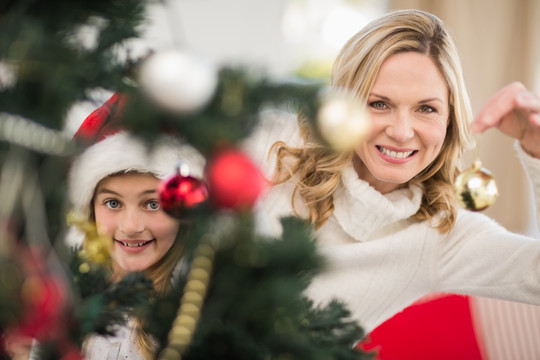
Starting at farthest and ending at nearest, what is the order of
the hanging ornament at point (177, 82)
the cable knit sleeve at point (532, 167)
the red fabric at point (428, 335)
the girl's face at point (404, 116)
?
1. the red fabric at point (428, 335)
2. the girl's face at point (404, 116)
3. the cable knit sleeve at point (532, 167)
4. the hanging ornament at point (177, 82)

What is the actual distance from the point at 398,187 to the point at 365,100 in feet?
0.73

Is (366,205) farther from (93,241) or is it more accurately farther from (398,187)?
(93,241)

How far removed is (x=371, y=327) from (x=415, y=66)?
0.55m

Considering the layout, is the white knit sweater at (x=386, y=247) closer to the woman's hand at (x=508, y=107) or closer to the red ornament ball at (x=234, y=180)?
the woman's hand at (x=508, y=107)

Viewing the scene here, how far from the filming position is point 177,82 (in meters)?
0.46

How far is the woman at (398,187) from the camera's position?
1.08 m

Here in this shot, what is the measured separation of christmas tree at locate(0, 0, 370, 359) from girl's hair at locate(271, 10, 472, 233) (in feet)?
1.88

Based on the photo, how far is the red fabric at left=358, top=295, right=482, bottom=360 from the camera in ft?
4.78

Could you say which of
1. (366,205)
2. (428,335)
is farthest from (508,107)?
(428,335)

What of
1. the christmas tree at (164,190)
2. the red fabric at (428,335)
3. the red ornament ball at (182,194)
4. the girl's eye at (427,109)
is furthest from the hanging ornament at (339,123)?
the red fabric at (428,335)

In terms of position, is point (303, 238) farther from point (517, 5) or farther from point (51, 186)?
point (517, 5)

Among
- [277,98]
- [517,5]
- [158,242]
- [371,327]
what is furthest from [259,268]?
[517,5]

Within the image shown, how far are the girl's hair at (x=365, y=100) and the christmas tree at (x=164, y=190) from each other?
57cm

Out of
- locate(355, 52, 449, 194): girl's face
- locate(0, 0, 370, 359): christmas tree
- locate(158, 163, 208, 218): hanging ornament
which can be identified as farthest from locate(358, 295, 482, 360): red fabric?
locate(158, 163, 208, 218): hanging ornament
